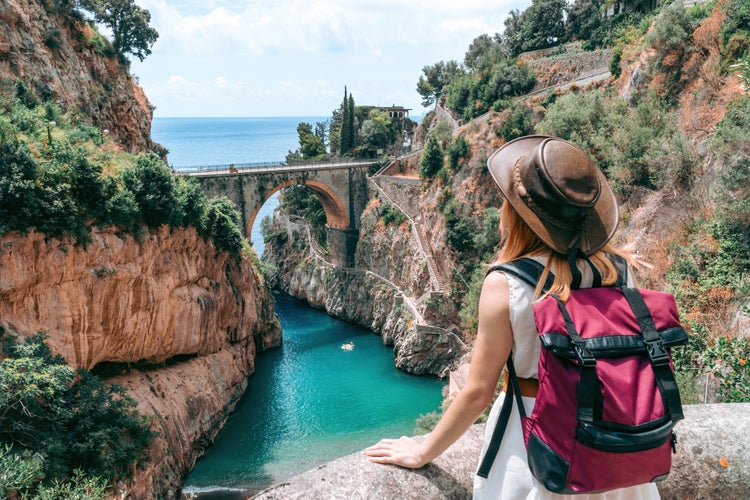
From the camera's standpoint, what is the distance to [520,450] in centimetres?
176

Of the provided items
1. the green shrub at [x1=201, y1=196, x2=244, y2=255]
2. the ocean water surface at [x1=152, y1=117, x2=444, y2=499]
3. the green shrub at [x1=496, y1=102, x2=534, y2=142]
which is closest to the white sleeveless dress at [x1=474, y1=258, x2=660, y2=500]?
the ocean water surface at [x1=152, y1=117, x2=444, y2=499]

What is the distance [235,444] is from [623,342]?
20.5m

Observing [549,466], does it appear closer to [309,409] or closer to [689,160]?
[689,160]

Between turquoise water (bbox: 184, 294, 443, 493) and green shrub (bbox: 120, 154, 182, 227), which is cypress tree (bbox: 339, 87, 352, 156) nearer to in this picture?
turquoise water (bbox: 184, 294, 443, 493)

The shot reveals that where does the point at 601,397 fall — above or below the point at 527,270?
below

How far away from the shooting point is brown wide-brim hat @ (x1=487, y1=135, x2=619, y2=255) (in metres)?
1.71

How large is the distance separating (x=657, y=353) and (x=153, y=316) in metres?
18.0

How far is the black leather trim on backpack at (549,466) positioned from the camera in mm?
1552

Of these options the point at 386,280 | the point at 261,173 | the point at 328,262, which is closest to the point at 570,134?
the point at 386,280

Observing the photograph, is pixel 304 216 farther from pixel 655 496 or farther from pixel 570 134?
pixel 655 496

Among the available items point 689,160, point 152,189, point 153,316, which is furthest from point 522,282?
point 153,316

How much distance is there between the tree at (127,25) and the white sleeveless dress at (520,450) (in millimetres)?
27891

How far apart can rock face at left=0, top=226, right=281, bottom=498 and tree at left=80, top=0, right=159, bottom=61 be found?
40.6 feet

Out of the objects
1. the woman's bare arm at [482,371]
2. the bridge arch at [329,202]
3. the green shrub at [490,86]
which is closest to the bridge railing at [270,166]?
the bridge arch at [329,202]
